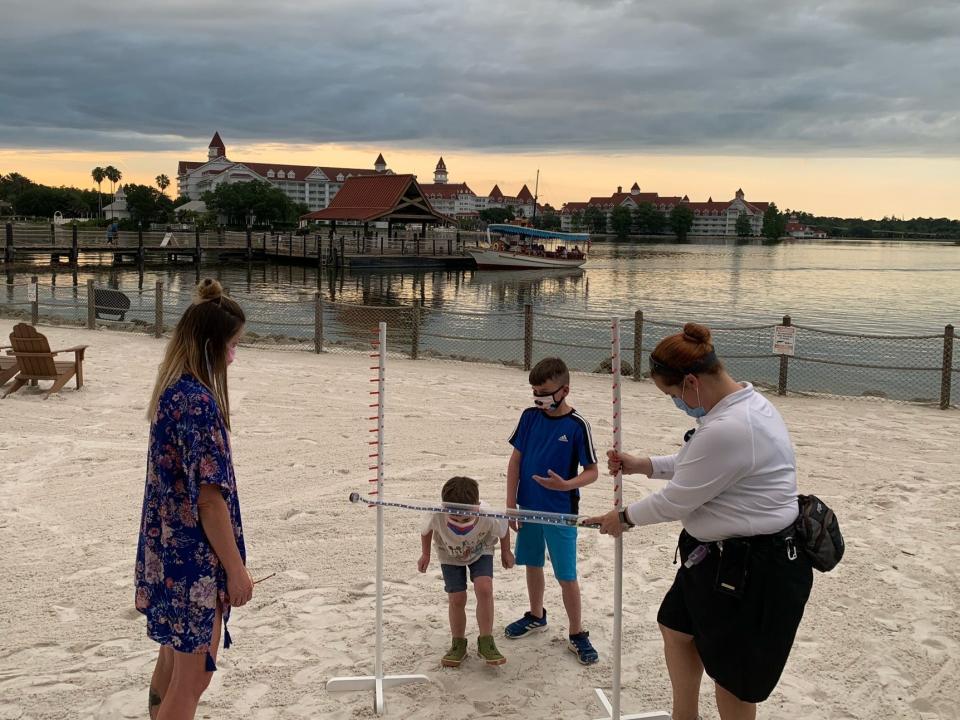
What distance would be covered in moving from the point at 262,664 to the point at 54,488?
3.49 m

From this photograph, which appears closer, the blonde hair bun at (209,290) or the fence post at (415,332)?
the blonde hair bun at (209,290)

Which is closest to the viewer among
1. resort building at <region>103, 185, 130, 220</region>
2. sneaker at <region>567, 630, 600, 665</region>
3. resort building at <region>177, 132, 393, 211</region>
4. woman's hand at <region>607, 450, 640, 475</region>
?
woman's hand at <region>607, 450, 640, 475</region>

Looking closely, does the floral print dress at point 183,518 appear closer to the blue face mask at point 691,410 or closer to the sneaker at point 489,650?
the blue face mask at point 691,410

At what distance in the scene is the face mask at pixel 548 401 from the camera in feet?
13.2

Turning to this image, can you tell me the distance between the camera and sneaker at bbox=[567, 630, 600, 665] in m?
4.25

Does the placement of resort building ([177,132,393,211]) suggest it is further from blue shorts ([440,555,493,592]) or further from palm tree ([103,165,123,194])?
blue shorts ([440,555,493,592])

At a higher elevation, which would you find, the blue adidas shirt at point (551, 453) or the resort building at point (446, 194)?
the resort building at point (446, 194)

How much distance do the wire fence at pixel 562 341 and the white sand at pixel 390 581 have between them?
3.48m

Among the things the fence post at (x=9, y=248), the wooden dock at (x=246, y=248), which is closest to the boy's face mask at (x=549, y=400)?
the fence post at (x=9, y=248)

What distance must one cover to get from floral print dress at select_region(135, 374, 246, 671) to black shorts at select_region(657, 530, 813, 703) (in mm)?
1595

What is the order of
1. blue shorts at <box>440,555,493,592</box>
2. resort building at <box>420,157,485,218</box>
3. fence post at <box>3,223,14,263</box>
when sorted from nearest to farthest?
blue shorts at <box>440,555,493,592</box> < fence post at <box>3,223,14,263</box> < resort building at <box>420,157,485,218</box>

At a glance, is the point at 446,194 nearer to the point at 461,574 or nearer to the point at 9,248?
the point at 9,248

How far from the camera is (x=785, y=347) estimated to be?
491 inches

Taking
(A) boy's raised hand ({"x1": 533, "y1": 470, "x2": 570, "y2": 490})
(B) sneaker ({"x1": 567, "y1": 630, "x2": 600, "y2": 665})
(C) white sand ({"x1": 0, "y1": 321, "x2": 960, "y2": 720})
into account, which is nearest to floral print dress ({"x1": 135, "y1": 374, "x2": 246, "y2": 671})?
(C) white sand ({"x1": 0, "y1": 321, "x2": 960, "y2": 720})
